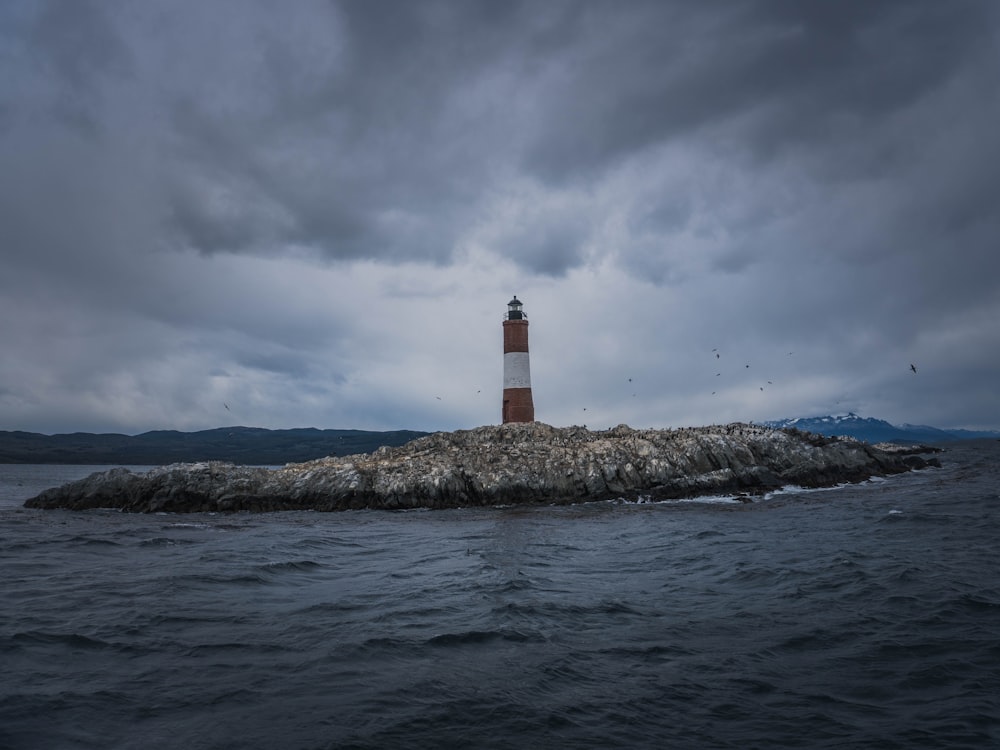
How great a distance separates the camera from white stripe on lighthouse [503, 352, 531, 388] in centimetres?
5234

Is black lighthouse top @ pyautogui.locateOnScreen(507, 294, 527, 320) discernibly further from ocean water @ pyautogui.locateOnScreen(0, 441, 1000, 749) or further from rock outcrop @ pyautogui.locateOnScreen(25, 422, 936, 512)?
ocean water @ pyautogui.locateOnScreen(0, 441, 1000, 749)

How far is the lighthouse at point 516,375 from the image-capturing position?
2056 inches

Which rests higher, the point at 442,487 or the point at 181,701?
the point at 442,487

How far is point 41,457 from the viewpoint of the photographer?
599 feet

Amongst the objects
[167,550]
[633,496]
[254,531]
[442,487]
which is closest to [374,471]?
[442,487]

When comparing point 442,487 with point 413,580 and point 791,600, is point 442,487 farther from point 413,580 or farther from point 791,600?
point 791,600

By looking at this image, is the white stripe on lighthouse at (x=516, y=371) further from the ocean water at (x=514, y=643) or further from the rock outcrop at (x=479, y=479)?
the ocean water at (x=514, y=643)

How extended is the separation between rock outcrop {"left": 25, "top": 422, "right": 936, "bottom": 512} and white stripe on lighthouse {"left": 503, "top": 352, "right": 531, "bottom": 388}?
424 inches

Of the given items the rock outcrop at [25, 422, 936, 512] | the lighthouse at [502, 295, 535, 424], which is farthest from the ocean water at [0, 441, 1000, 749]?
the lighthouse at [502, 295, 535, 424]

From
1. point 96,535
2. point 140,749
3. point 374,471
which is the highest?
point 374,471

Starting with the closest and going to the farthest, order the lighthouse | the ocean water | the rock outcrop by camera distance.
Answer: the ocean water → the rock outcrop → the lighthouse

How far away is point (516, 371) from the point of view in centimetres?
5241

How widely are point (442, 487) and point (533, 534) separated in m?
13.4

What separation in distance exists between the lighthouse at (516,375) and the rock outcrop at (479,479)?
10.0m
